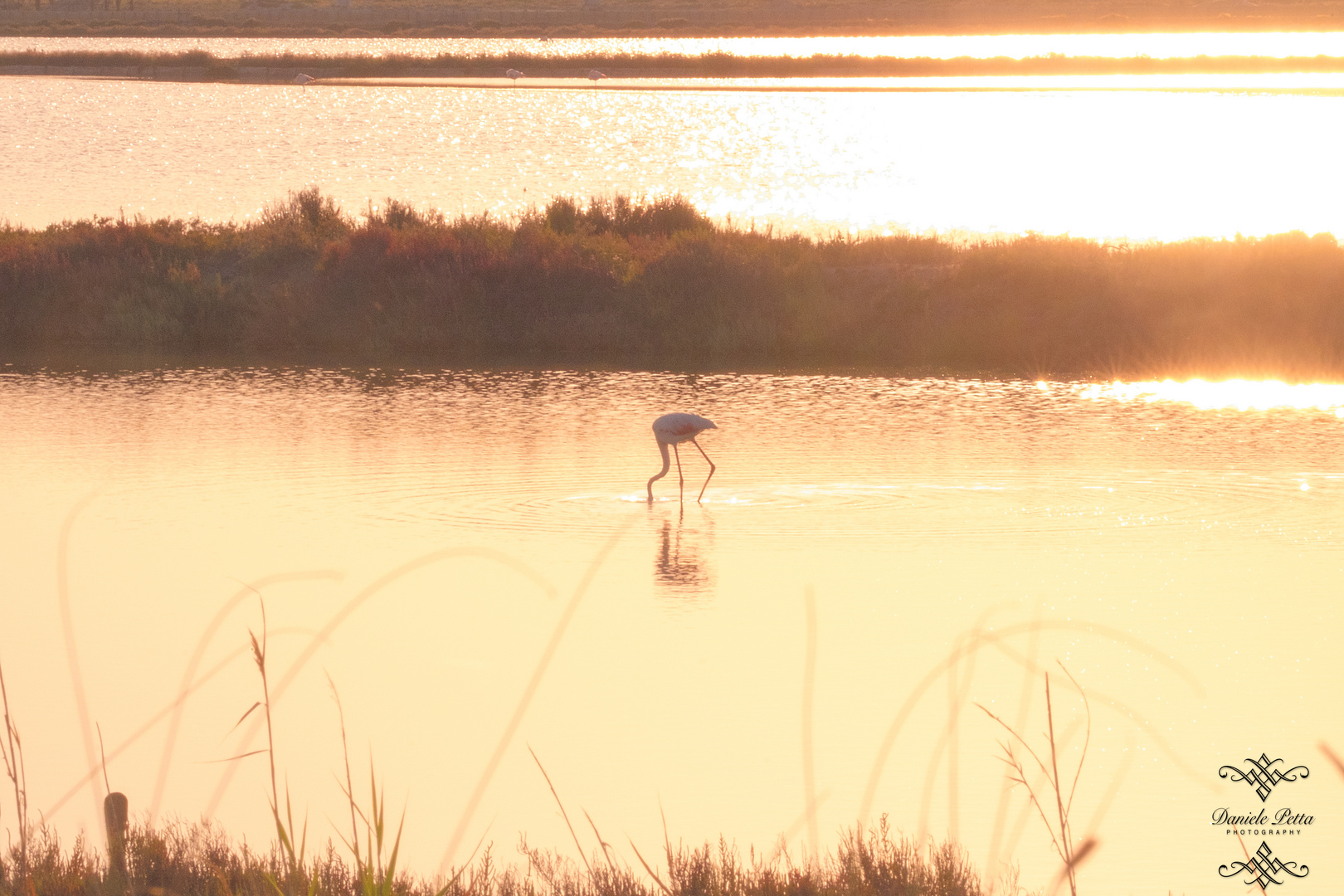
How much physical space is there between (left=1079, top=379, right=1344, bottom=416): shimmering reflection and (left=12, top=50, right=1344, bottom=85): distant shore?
48.5 m

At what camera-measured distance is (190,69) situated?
232 feet

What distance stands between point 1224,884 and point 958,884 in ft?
4.67

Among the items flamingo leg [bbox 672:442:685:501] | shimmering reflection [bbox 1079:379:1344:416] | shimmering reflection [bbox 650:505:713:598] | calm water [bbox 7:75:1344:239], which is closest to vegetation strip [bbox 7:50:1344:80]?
calm water [bbox 7:75:1344:239]

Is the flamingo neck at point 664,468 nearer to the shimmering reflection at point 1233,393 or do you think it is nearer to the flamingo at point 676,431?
the flamingo at point 676,431

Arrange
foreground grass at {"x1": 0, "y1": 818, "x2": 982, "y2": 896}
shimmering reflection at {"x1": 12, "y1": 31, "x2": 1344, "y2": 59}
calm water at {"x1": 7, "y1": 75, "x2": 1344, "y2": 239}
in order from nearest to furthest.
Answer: foreground grass at {"x1": 0, "y1": 818, "x2": 982, "y2": 896} < calm water at {"x1": 7, "y1": 75, "x2": 1344, "y2": 239} < shimmering reflection at {"x1": 12, "y1": 31, "x2": 1344, "y2": 59}

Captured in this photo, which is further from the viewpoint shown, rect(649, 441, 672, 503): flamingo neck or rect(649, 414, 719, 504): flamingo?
rect(649, 414, 719, 504): flamingo

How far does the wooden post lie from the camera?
6.52 m

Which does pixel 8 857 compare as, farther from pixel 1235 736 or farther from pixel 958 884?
pixel 1235 736

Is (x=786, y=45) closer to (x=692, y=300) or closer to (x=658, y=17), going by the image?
(x=658, y=17)

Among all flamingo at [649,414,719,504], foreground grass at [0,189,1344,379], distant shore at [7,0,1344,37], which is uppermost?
distant shore at [7,0,1344,37]

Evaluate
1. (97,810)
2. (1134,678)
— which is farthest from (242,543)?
(1134,678)

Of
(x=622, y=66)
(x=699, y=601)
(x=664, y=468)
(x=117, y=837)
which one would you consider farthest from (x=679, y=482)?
(x=622, y=66)

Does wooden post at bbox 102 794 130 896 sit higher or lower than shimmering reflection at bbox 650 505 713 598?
lower

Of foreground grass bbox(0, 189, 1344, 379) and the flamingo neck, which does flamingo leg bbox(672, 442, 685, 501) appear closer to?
the flamingo neck
